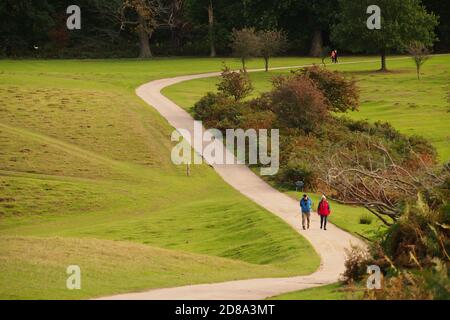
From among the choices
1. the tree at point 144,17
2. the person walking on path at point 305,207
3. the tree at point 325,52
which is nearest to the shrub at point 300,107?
the person walking on path at point 305,207

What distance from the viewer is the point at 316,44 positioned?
352ft

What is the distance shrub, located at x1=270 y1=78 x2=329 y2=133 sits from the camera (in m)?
56.8

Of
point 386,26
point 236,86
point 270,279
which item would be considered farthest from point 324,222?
point 386,26

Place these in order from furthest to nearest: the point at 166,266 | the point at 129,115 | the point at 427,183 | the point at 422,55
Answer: the point at 422,55 → the point at 129,115 → the point at 166,266 → the point at 427,183

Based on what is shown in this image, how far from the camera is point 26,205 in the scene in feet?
136

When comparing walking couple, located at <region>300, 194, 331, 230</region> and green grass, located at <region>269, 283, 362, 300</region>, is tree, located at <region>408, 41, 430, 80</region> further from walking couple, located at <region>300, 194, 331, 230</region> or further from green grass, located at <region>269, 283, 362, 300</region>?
green grass, located at <region>269, 283, 362, 300</region>

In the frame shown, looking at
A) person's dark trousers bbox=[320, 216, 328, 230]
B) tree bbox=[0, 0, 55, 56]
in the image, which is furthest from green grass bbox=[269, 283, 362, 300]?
tree bbox=[0, 0, 55, 56]

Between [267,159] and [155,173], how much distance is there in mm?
5866

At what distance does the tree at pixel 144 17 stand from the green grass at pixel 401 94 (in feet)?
70.6

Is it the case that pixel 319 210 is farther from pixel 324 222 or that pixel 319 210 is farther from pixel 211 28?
pixel 211 28

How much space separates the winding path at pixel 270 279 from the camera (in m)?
21.3

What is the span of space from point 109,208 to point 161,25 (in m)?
71.5

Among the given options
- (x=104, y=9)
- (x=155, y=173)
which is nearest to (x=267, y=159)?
(x=155, y=173)

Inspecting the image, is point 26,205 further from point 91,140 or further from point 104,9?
point 104,9
